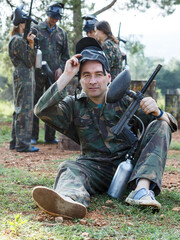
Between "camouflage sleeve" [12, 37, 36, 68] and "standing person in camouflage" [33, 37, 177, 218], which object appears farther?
"camouflage sleeve" [12, 37, 36, 68]

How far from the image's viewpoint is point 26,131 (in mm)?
5902

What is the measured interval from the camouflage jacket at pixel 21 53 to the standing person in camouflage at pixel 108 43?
3.60ft

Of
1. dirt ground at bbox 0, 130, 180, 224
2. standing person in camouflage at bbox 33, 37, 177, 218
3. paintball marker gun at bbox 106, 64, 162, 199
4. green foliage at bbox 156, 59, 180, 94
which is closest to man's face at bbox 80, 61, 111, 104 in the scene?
standing person in camouflage at bbox 33, 37, 177, 218

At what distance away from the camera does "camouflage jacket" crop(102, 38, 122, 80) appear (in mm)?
5508

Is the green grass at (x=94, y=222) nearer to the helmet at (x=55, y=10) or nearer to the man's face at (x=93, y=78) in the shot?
the man's face at (x=93, y=78)

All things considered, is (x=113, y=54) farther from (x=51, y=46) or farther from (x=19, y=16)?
(x=19, y=16)

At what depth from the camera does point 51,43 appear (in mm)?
6480

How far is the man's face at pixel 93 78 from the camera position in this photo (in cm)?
315

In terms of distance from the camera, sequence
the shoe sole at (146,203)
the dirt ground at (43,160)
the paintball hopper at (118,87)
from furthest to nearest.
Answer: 1. the dirt ground at (43,160)
2. the paintball hopper at (118,87)
3. the shoe sole at (146,203)

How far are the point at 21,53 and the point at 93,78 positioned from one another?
2.94 metres

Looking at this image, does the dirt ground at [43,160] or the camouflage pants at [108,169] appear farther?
the dirt ground at [43,160]

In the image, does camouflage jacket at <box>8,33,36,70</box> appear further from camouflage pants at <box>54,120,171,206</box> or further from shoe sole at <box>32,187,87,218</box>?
shoe sole at <box>32,187,87,218</box>

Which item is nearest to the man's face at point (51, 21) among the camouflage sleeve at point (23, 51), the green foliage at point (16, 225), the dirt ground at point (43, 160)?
the camouflage sleeve at point (23, 51)

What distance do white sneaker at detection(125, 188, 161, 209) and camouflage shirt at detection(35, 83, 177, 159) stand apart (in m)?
0.59
